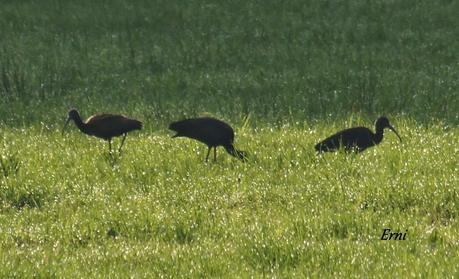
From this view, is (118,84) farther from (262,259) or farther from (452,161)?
(262,259)

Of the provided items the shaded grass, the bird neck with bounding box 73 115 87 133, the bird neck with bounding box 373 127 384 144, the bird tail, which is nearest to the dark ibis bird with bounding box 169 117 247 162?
the bird tail

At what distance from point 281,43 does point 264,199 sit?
40.9 ft

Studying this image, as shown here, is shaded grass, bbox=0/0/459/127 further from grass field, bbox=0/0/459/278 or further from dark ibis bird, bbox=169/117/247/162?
dark ibis bird, bbox=169/117/247/162

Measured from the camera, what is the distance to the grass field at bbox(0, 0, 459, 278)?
361 inches

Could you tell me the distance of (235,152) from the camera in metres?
12.8

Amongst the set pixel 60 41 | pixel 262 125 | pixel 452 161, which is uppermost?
pixel 452 161

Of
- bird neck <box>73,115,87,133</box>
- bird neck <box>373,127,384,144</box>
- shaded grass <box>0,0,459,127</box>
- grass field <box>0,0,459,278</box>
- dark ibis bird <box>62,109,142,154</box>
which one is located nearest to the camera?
grass field <box>0,0,459,278</box>

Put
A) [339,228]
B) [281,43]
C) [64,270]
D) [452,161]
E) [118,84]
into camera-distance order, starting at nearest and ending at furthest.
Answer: [64,270] < [339,228] < [452,161] < [118,84] < [281,43]

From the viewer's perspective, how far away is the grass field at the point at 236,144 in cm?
917

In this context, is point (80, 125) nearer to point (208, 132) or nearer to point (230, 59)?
point (208, 132)

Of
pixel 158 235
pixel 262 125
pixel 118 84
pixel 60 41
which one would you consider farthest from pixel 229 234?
pixel 60 41

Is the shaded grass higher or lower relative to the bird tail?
lower

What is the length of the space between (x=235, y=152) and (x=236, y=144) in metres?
0.63

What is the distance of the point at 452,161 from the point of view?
39.5 ft
